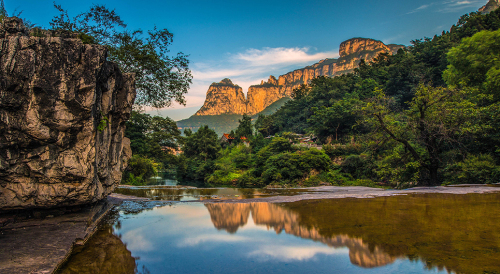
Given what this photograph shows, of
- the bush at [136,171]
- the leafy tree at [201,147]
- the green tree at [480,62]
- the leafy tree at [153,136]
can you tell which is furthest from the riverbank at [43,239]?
the leafy tree at [201,147]

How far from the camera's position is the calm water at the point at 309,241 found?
176 inches

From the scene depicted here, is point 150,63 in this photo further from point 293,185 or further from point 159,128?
point 159,128

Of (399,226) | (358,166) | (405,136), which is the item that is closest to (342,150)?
(358,166)

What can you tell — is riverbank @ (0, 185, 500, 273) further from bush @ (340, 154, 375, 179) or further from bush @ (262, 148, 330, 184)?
bush @ (340, 154, 375, 179)

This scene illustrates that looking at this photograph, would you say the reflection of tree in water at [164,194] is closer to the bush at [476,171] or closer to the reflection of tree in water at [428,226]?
the reflection of tree in water at [428,226]

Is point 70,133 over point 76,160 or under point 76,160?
over

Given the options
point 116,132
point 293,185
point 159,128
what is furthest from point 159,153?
point 116,132

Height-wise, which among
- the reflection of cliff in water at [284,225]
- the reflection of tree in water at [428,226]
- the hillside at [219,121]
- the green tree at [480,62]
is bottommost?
the reflection of cliff in water at [284,225]

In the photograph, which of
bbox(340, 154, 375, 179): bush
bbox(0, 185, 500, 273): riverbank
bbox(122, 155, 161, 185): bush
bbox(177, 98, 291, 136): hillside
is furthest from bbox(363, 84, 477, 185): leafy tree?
bbox(177, 98, 291, 136): hillside

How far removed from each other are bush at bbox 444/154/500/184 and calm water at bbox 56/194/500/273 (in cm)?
545

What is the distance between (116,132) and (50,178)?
368cm

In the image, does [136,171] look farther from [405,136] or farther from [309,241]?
[309,241]

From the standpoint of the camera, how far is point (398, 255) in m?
4.65

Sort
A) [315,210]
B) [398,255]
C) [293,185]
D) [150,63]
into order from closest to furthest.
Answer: [398,255] < [315,210] < [150,63] < [293,185]
